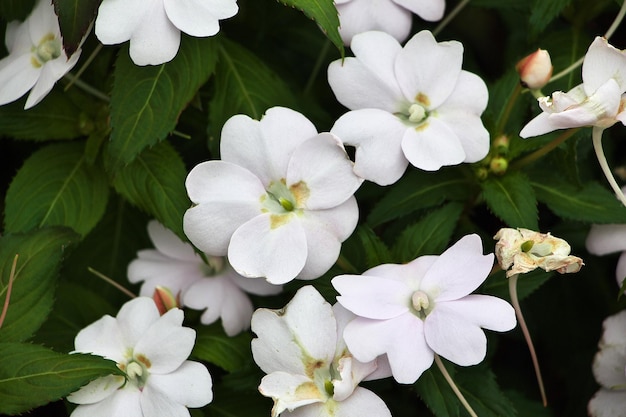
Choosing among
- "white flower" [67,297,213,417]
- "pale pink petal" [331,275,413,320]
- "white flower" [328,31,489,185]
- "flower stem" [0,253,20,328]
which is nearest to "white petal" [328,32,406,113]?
"white flower" [328,31,489,185]

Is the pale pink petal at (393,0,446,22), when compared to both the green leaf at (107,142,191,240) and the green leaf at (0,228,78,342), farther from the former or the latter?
the green leaf at (0,228,78,342)

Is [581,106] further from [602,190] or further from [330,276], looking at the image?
[330,276]

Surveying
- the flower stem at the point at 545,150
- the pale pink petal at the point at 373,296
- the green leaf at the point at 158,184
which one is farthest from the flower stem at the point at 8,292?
the flower stem at the point at 545,150

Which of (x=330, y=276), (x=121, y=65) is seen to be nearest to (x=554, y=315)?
(x=330, y=276)

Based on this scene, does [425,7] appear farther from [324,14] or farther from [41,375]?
[41,375]

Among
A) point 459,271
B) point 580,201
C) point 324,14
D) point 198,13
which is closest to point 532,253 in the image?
point 459,271

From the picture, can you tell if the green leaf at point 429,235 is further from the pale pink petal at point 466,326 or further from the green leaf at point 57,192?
the green leaf at point 57,192
